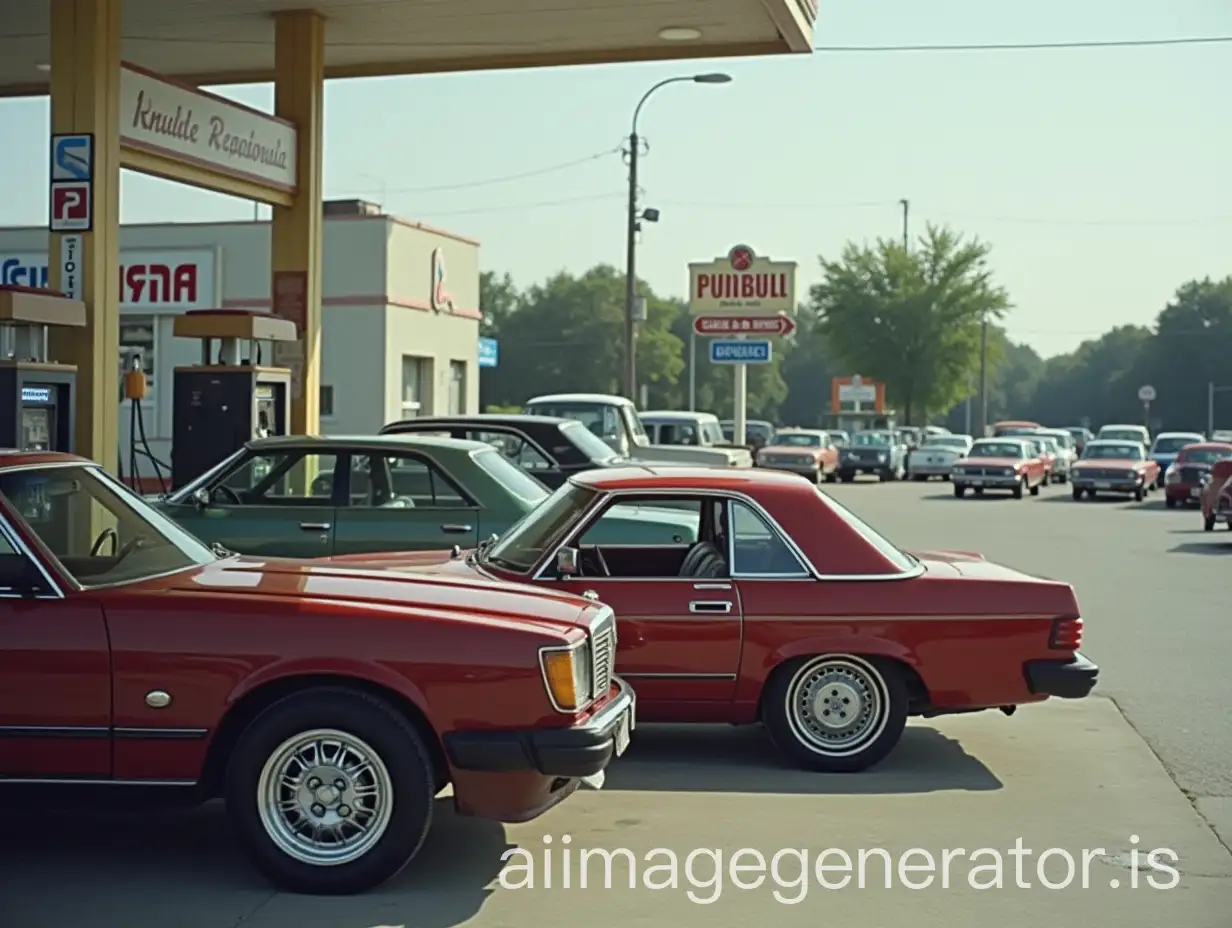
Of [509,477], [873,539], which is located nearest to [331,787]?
[873,539]

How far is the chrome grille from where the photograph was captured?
6339 millimetres

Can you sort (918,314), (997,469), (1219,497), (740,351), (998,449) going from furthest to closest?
(918,314)
(740,351)
(998,449)
(997,469)
(1219,497)

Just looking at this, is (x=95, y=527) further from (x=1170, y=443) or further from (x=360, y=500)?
(x=1170, y=443)

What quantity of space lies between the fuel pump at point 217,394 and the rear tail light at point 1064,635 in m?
8.72

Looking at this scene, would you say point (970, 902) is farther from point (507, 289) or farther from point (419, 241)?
point (507, 289)

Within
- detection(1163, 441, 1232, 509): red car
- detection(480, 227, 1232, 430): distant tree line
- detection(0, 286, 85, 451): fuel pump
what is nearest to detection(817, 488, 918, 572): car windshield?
detection(0, 286, 85, 451): fuel pump

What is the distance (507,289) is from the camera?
397ft

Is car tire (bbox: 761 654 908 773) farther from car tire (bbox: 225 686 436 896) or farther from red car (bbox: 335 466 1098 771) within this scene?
car tire (bbox: 225 686 436 896)

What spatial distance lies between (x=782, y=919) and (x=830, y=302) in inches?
2812

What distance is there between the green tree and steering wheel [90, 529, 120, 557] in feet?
224

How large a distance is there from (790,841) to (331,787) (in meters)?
2.04

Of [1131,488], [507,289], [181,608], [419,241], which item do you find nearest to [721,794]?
[181,608]

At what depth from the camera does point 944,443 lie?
5222 centimetres

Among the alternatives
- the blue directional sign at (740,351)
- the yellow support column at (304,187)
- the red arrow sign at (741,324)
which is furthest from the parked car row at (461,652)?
the red arrow sign at (741,324)
